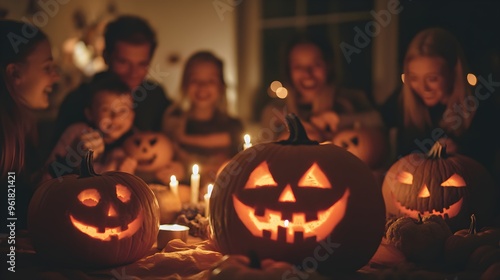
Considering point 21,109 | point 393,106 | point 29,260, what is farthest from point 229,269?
point 393,106

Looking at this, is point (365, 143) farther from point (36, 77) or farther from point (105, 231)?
point (36, 77)

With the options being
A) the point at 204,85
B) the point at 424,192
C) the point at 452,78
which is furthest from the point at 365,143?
the point at 204,85

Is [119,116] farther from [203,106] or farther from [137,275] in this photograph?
[137,275]

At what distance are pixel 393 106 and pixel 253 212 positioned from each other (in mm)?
1909

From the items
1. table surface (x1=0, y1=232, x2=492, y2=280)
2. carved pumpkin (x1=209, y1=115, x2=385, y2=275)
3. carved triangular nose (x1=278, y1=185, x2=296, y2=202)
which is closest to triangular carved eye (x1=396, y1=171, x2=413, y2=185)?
table surface (x1=0, y1=232, x2=492, y2=280)

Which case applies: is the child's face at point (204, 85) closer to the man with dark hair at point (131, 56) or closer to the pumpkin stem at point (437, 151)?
the man with dark hair at point (131, 56)

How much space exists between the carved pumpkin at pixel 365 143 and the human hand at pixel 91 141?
4.54 feet

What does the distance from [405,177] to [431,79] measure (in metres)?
0.74

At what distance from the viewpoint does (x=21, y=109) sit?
9.65 ft

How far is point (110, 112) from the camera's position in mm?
3492

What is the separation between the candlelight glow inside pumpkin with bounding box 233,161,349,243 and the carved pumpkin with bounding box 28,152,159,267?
46 centimetres

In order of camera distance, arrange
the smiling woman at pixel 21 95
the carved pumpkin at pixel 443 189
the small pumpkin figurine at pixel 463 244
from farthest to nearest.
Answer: the smiling woman at pixel 21 95 → the carved pumpkin at pixel 443 189 → the small pumpkin figurine at pixel 463 244

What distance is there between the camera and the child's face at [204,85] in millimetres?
3959

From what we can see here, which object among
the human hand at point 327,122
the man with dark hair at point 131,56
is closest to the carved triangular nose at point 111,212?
the man with dark hair at point 131,56
